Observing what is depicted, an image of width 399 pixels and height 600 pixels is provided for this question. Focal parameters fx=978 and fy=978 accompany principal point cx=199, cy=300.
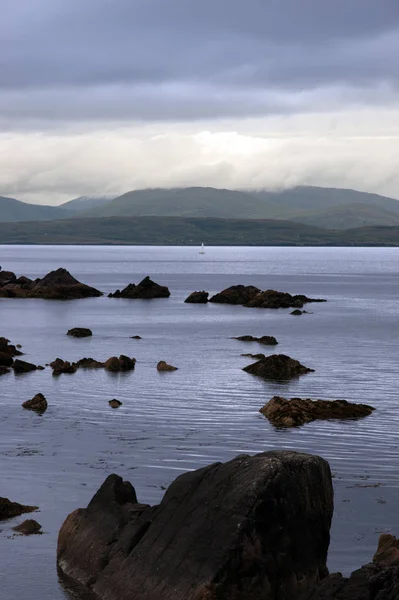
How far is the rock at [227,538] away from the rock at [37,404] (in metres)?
22.9

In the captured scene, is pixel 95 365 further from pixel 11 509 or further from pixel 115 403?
pixel 11 509

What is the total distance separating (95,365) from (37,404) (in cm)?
1471

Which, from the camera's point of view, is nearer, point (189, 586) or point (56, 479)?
point (189, 586)

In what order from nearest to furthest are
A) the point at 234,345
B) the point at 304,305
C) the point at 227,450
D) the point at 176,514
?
the point at 176,514, the point at 227,450, the point at 234,345, the point at 304,305

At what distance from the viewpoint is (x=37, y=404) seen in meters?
43.0

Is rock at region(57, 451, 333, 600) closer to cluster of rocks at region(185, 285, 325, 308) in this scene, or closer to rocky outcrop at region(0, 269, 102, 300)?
cluster of rocks at region(185, 285, 325, 308)

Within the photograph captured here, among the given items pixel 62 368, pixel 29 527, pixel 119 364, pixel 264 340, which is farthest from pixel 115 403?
pixel 264 340

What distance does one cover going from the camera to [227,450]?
3353 cm

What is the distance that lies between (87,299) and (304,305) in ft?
95.8

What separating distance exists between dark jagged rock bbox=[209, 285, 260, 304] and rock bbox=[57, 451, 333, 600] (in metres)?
104

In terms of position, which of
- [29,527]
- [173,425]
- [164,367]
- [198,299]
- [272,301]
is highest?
[272,301]

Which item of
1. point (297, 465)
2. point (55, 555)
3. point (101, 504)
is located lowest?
point (55, 555)

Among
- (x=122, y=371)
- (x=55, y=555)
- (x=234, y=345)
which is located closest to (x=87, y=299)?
(x=234, y=345)

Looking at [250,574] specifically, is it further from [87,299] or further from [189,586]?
[87,299]
